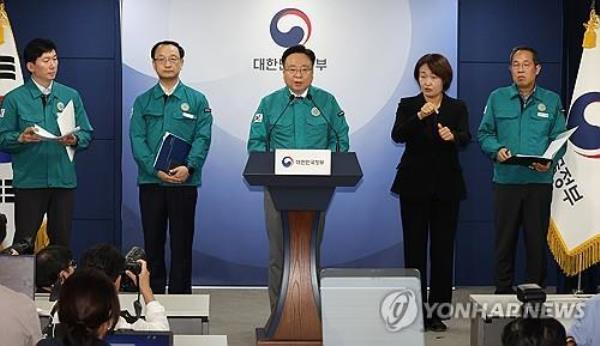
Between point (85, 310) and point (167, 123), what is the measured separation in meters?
3.52

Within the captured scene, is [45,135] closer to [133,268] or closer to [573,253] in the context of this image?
[133,268]

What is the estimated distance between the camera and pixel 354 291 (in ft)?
12.2

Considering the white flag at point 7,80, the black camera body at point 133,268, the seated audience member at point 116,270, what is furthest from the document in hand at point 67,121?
the seated audience member at point 116,270

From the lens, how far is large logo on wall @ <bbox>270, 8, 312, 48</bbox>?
23.7ft

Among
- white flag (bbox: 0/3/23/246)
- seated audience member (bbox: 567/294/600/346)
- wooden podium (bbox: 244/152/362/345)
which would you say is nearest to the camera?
seated audience member (bbox: 567/294/600/346)

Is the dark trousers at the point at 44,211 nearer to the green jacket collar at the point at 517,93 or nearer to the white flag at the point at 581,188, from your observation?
the green jacket collar at the point at 517,93

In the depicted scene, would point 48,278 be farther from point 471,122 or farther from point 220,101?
point 471,122

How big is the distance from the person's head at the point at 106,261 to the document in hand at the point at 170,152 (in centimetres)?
225

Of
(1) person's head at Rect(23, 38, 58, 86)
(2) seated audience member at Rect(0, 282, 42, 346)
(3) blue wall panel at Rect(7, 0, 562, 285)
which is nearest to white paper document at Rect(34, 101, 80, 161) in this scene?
(1) person's head at Rect(23, 38, 58, 86)

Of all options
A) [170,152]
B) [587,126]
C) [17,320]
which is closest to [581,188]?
[587,126]

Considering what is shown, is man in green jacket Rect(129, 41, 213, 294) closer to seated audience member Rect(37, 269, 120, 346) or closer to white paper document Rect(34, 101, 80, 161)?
white paper document Rect(34, 101, 80, 161)

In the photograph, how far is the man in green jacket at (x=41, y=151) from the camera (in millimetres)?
5953

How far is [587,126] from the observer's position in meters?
6.55

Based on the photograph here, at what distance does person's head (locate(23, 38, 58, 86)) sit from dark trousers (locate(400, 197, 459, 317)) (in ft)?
6.98
